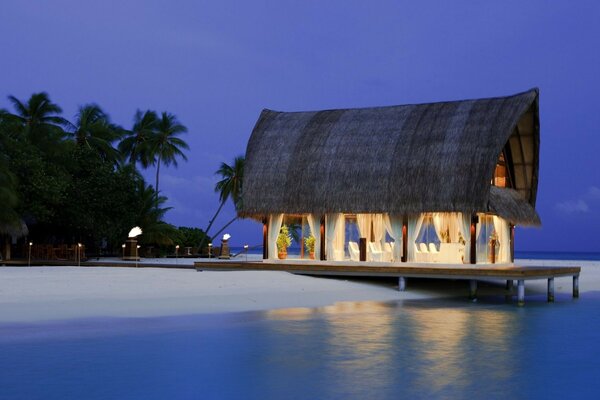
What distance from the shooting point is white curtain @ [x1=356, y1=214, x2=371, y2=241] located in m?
24.5

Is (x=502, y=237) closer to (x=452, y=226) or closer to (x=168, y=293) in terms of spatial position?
(x=452, y=226)

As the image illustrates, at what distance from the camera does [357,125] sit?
82.3 ft

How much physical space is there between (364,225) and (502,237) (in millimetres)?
4197

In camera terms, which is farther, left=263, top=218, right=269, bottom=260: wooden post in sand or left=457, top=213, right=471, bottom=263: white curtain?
left=263, top=218, right=269, bottom=260: wooden post in sand

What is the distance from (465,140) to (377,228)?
3.71m

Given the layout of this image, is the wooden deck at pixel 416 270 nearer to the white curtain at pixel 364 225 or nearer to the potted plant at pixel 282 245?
the potted plant at pixel 282 245

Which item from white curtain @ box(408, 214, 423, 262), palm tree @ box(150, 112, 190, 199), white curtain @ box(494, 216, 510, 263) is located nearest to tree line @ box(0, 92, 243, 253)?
palm tree @ box(150, 112, 190, 199)

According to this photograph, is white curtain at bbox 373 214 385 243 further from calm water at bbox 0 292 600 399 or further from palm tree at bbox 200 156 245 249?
palm tree at bbox 200 156 245 249

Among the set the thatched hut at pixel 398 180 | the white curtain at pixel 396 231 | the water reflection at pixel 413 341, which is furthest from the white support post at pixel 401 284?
the white curtain at pixel 396 231

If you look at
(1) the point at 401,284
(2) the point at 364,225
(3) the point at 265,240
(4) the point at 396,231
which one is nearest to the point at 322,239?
(2) the point at 364,225

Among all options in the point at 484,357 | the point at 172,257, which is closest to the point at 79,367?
the point at 484,357

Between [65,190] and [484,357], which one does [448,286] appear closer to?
[484,357]

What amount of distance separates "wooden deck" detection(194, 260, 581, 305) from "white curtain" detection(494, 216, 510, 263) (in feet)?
4.76

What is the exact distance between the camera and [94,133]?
39219mm
